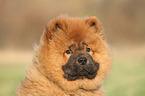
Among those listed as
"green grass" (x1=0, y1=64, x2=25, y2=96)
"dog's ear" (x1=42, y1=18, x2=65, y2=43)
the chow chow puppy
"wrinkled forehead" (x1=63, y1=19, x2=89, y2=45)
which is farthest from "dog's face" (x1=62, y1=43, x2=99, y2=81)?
"green grass" (x1=0, y1=64, x2=25, y2=96)

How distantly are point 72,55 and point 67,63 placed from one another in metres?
0.19

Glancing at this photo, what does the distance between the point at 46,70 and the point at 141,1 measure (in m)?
19.3

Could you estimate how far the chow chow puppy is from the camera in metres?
4.35

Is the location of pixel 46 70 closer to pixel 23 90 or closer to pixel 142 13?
pixel 23 90

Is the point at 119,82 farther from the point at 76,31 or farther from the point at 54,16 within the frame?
the point at 54,16

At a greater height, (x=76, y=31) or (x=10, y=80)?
(x=10, y=80)

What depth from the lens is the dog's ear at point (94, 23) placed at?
16.0 ft

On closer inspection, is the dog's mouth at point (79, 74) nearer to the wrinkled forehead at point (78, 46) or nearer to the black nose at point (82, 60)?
the black nose at point (82, 60)

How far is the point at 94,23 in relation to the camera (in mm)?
4949

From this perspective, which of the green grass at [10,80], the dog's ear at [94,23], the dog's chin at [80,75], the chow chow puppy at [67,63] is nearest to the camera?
the chow chow puppy at [67,63]

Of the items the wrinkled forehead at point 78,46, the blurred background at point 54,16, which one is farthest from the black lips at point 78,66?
the blurred background at point 54,16

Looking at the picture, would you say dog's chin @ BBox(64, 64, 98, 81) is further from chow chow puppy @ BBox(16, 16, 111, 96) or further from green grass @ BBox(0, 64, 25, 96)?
green grass @ BBox(0, 64, 25, 96)

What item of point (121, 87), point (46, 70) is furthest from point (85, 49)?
point (121, 87)

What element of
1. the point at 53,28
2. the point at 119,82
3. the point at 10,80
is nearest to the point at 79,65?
the point at 53,28
